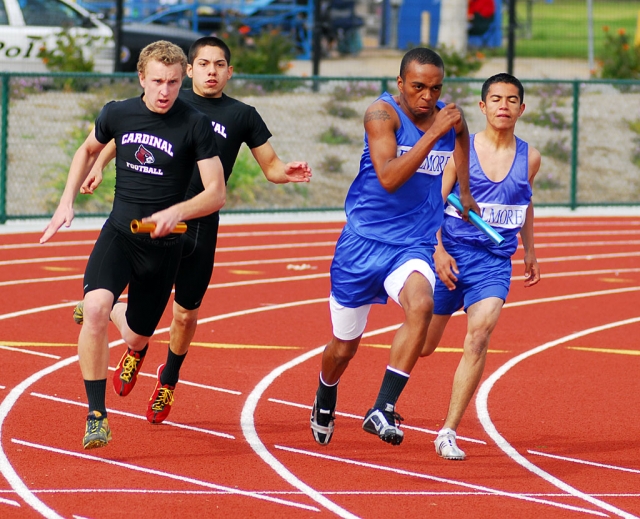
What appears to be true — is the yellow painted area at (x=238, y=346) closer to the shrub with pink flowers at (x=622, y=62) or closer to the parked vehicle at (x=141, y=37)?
the parked vehicle at (x=141, y=37)

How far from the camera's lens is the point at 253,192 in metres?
18.9

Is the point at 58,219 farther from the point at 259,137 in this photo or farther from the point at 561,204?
the point at 561,204

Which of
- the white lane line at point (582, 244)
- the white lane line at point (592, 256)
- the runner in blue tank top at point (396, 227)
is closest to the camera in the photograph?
the runner in blue tank top at point (396, 227)

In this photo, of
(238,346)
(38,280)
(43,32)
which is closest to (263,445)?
(238,346)

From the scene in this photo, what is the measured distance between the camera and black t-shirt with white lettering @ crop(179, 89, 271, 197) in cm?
711

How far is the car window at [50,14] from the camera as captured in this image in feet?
68.8

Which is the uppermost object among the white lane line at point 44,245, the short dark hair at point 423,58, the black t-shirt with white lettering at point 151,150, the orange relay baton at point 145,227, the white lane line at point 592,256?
the short dark hair at point 423,58

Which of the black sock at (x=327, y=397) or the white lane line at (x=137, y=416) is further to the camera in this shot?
the white lane line at (x=137, y=416)

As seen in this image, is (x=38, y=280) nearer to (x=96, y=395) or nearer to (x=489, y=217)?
(x=96, y=395)

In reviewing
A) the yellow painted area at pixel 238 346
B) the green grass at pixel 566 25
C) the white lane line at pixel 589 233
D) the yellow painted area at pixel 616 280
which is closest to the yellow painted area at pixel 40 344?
the yellow painted area at pixel 238 346

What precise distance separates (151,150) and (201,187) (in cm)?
74

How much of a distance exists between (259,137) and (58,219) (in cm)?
142

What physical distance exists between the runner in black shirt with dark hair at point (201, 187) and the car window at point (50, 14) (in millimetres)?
14439

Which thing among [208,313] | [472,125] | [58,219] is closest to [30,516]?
[58,219]
